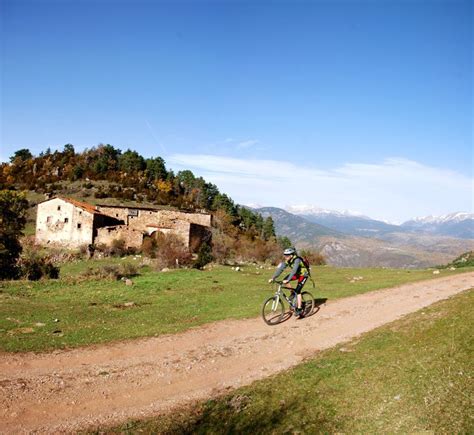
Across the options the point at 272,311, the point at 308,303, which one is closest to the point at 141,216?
the point at 308,303

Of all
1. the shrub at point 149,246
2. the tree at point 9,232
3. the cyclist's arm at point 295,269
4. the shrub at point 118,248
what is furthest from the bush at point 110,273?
the shrub at point 118,248

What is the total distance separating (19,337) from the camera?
42.2 ft

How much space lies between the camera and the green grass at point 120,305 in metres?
13.5

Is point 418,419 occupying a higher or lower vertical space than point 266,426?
higher

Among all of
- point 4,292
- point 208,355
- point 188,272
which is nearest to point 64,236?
point 188,272

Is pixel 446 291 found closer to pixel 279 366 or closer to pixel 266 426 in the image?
pixel 279 366

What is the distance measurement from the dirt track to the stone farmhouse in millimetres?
36097

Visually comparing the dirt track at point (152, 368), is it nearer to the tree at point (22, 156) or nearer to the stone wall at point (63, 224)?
the stone wall at point (63, 224)

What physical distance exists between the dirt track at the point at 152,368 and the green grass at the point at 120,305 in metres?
1.21

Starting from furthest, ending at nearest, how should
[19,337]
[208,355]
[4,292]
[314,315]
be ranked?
[4,292]
[314,315]
[19,337]
[208,355]

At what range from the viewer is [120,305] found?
→ 59.4 feet

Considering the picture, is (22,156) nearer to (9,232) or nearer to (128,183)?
(128,183)

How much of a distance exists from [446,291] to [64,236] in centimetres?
4887

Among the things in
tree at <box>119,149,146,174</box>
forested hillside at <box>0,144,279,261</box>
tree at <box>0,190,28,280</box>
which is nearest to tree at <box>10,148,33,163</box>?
forested hillside at <box>0,144,279,261</box>
